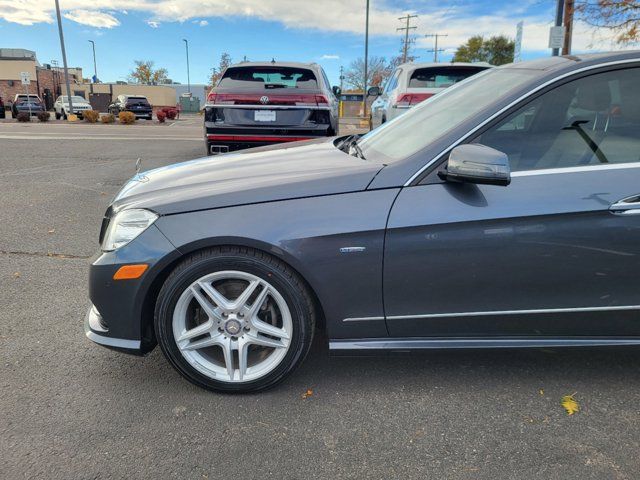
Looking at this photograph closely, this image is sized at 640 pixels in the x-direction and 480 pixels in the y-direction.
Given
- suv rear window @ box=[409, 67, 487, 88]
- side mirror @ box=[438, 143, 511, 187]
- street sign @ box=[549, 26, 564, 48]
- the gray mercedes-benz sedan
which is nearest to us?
side mirror @ box=[438, 143, 511, 187]

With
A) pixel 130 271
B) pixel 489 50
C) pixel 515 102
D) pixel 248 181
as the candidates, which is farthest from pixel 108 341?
pixel 489 50

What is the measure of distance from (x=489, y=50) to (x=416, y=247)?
2504 inches

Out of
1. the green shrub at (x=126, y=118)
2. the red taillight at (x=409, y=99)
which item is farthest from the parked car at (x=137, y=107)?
the red taillight at (x=409, y=99)

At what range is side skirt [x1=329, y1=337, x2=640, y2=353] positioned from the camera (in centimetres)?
246

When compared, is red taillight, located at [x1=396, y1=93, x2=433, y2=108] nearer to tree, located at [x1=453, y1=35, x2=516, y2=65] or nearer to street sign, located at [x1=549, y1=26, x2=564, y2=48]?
street sign, located at [x1=549, y1=26, x2=564, y2=48]

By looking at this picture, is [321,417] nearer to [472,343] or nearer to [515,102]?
[472,343]

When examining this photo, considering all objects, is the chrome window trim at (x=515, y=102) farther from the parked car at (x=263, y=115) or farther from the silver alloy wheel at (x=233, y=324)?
the parked car at (x=263, y=115)

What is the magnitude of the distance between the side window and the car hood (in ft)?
2.20

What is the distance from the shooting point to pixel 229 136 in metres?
6.65

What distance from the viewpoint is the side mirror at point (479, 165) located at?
2195 mm

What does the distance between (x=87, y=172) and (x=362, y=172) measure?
26.8 ft

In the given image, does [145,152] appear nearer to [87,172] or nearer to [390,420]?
[87,172]

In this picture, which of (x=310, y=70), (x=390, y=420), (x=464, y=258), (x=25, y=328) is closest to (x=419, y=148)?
(x=464, y=258)

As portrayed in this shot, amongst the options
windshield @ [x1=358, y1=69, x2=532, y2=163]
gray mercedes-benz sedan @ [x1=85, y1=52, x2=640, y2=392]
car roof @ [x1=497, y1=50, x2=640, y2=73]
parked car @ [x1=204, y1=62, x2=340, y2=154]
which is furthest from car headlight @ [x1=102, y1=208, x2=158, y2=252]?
parked car @ [x1=204, y1=62, x2=340, y2=154]
